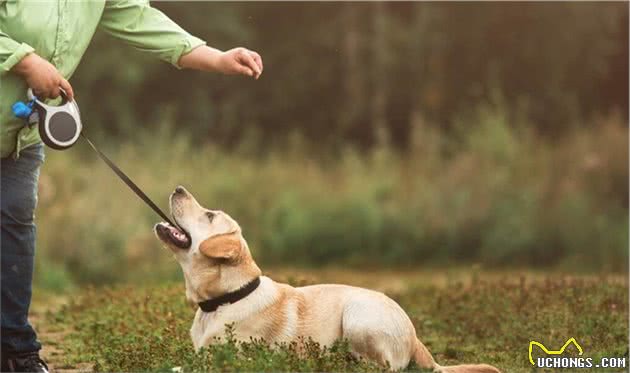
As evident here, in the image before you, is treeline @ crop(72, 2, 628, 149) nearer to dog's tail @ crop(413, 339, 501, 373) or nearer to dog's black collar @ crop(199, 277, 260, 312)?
dog's tail @ crop(413, 339, 501, 373)

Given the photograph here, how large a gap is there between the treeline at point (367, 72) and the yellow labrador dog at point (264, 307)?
17049mm

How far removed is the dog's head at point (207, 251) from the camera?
5879 millimetres

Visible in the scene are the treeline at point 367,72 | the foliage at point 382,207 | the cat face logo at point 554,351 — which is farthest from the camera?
the treeline at point 367,72

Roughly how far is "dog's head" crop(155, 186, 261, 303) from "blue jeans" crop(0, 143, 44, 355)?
636 mm

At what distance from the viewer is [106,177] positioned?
15062 millimetres

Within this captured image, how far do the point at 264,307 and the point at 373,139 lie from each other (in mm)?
17933

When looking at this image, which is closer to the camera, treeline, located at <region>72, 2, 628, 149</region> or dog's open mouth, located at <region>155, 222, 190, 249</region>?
dog's open mouth, located at <region>155, 222, 190, 249</region>

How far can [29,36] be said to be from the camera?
557 centimetres

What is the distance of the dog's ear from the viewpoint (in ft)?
19.1

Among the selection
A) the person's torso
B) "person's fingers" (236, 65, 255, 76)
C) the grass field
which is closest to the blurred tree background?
the grass field

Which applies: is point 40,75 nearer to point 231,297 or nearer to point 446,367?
point 231,297

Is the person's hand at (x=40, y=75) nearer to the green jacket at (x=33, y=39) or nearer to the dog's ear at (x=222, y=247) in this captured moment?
the green jacket at (x=33, y=39)

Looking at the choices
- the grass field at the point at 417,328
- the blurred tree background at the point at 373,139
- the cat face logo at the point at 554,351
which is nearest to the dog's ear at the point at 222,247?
the grass field at the point at 417,328

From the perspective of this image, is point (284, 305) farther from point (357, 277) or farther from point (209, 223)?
point (357, 277)
